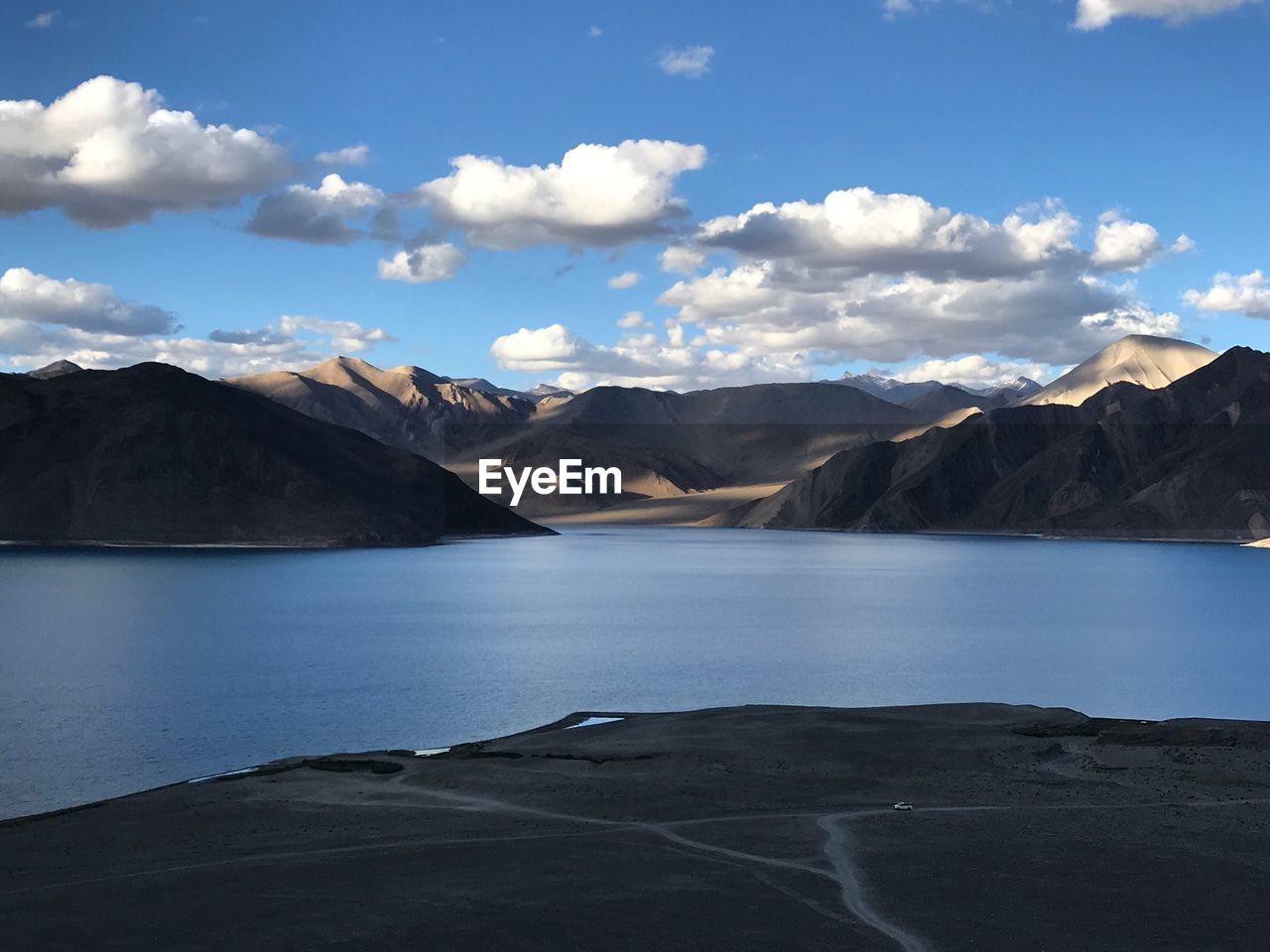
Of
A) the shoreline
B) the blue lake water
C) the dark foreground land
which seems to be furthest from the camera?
the blue lake water

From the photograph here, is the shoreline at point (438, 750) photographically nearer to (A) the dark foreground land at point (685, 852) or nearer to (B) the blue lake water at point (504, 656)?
(A) the dark foreground land at point (685, 852)

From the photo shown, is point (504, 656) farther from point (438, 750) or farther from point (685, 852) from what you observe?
point (685, 852)

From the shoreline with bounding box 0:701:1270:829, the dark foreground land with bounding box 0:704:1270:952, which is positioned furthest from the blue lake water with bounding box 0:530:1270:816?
the dark foreground land with bounding box 0:704:1270:952

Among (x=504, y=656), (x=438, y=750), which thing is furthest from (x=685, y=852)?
(x=504, y=656)

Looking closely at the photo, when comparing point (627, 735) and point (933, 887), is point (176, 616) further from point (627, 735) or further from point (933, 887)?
point (933, 887)

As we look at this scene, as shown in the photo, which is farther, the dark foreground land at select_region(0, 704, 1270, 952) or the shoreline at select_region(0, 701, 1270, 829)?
the shoreline at select_region(0, 701, 1270, 829)

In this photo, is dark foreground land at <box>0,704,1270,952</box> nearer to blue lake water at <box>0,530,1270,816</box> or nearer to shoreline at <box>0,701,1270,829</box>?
shoreline at <box>0,701,1270,829</box>
